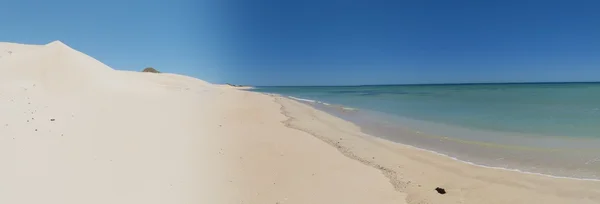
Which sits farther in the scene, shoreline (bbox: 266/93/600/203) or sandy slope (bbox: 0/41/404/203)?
shoreline (bbox: 266/93/600/203)

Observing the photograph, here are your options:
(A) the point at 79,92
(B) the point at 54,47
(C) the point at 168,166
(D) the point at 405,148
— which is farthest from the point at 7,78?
(D) the point at 405,148

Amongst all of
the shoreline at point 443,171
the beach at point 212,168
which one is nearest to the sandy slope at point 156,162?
the beach at point 212,168

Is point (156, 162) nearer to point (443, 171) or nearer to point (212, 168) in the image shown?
point (212, 168)

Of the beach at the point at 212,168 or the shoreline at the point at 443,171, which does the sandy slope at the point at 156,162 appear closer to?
the beach at the point at 212,168

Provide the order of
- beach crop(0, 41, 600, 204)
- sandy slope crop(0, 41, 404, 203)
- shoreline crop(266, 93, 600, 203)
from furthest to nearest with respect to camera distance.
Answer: shoreline crop(266, 93, 600, 203) < beach crop(0, 41, 600, 204) < sandy slope crop(0, 41, 404, 203)

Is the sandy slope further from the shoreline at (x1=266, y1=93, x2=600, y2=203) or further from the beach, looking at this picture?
the shoreline at (x1=266, y1=93, x2=600, y2=203)

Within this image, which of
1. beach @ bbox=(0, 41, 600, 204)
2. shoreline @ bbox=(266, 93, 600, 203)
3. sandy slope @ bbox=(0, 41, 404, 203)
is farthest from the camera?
shoreline @ bbox=(266, 93, 600, 203)

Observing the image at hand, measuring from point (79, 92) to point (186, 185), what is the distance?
31.0 feet

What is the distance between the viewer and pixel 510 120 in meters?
13.0

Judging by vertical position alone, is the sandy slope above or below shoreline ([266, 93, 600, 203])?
above

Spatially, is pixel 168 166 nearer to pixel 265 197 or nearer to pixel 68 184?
pixel 68 184

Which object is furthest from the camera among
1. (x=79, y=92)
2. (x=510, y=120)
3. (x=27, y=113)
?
(x=510, y=120)

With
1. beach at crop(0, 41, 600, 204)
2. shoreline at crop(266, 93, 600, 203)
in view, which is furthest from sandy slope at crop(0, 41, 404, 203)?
shoreline at crop(266, 93, 600, 203)

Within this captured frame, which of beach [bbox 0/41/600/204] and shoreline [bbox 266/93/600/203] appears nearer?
beach [bbox 0/41/600/204]
